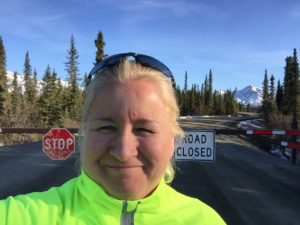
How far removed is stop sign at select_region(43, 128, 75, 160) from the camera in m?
13.1

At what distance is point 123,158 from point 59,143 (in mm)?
12045

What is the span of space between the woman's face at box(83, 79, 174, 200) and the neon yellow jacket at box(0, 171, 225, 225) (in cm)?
4

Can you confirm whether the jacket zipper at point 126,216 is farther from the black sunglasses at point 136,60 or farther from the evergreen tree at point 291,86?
the evergreen tree at point 291,86

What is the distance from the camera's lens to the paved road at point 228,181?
8.58 metres

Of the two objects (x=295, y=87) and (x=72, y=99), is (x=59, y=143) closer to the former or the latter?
(x=72, y=99)

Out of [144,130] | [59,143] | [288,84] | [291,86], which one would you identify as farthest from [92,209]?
[288,84]

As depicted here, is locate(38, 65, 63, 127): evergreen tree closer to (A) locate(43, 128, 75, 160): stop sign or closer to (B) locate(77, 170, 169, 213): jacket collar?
(A) locate(43, 128, 75, 160): stop sign

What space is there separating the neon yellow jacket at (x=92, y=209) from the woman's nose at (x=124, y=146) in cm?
16

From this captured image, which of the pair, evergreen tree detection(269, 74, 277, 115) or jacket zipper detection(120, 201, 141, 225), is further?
evergreen tree detection(269, 74, 277, 115)

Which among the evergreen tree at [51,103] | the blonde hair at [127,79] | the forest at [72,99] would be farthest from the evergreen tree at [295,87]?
the blonde hair at [127,79]

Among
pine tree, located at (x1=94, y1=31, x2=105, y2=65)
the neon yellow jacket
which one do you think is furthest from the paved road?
pine tree, located at (x1=94, y1=31, x2=105, y2=65)

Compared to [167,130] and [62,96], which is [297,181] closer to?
[167,130]

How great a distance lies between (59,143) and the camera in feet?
44.7

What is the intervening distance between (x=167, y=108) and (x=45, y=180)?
964 cm
